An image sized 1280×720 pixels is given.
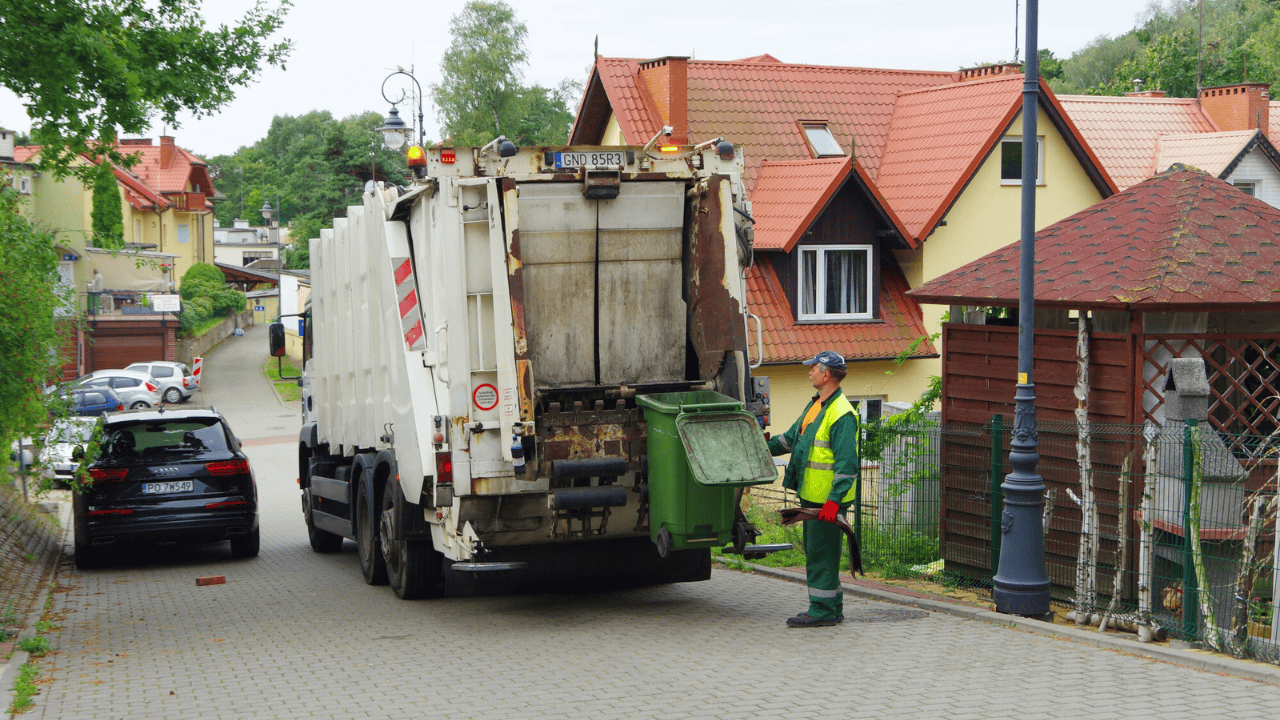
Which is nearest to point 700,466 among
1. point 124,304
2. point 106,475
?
point 106,475

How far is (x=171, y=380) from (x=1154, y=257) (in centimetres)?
3664

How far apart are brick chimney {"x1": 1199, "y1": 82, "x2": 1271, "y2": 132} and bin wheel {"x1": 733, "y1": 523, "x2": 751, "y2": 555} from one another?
27823 mm

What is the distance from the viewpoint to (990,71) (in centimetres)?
2647

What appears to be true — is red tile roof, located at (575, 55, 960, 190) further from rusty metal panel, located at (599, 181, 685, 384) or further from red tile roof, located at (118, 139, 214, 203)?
red tile roof, located at (118, 139, 214, 203)

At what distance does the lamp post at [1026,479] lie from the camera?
848 centimetres

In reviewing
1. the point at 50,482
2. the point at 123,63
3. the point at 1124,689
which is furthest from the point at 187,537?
the point at 1124,689

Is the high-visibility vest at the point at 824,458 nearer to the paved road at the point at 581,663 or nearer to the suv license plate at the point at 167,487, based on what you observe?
the paved road at the point at 581,663

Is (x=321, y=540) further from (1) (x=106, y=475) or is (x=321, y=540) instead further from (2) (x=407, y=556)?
(2) (x=407, y=556)

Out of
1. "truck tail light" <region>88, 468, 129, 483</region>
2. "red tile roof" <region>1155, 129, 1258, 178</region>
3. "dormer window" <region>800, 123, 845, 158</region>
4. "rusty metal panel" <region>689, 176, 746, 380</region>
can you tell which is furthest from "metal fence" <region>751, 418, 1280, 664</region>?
"red tile roof" <region>1155, 129, 1258, 178</region>

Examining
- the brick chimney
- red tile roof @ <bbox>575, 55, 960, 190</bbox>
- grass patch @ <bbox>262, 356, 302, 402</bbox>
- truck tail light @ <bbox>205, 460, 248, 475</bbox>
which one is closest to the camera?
truck tail light @ <bbox>205, 460, 248, 475</bbox>

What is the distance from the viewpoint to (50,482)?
12336mm

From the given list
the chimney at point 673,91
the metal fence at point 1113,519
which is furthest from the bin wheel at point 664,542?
the chimney at point 673,91

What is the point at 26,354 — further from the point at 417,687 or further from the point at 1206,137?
the point at 1206,137

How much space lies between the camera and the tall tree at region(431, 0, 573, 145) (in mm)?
53969
